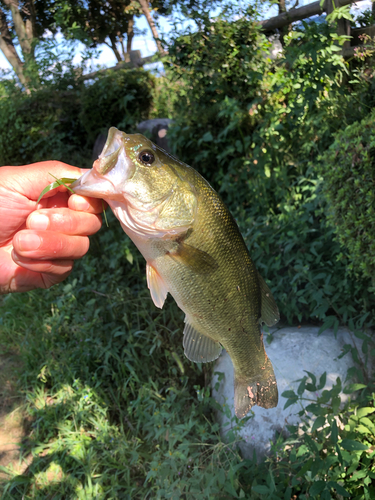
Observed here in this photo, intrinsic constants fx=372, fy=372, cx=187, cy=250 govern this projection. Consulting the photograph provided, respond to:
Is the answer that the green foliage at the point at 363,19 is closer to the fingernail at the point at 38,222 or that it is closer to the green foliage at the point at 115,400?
the green foliage at the point at 115,400

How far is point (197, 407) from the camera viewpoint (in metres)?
3.04

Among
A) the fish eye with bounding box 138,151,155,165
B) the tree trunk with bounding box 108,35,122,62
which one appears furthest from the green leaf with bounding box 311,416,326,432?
the tree trunk with bounding box 108,35,122,62

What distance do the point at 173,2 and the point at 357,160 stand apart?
3384 mm

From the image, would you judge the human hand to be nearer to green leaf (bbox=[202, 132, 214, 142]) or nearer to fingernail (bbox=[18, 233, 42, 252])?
fingernail (bbox=[18, 233, 42, 252])

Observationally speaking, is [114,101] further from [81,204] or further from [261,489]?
[261,489]

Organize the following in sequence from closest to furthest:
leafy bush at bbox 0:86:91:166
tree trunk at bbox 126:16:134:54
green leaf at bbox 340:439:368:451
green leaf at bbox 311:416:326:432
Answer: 1. green leaf at bbox 340:439:368:451
2. green leaf at bbox 311:416:326:432
3. leafy bush at bbox 0:86:91:166
4. tree trunk at bbox 126:16:134:54

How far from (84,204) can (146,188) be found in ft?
1.06

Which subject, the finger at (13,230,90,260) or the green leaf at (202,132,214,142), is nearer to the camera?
the finger at (13,230,90,260)

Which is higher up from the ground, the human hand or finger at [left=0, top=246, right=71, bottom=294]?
the human hand

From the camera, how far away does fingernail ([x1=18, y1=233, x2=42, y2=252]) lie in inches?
55.3

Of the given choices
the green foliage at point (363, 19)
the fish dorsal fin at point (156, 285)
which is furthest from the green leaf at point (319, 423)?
the green foliage at point (363, 19)

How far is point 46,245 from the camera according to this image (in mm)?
1447

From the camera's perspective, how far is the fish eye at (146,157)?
4.12ft

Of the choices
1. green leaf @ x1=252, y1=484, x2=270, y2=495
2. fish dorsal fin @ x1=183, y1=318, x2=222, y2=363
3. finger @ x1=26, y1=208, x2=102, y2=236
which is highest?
finger @ x1=26, y1=208, x2=102, y2=236
